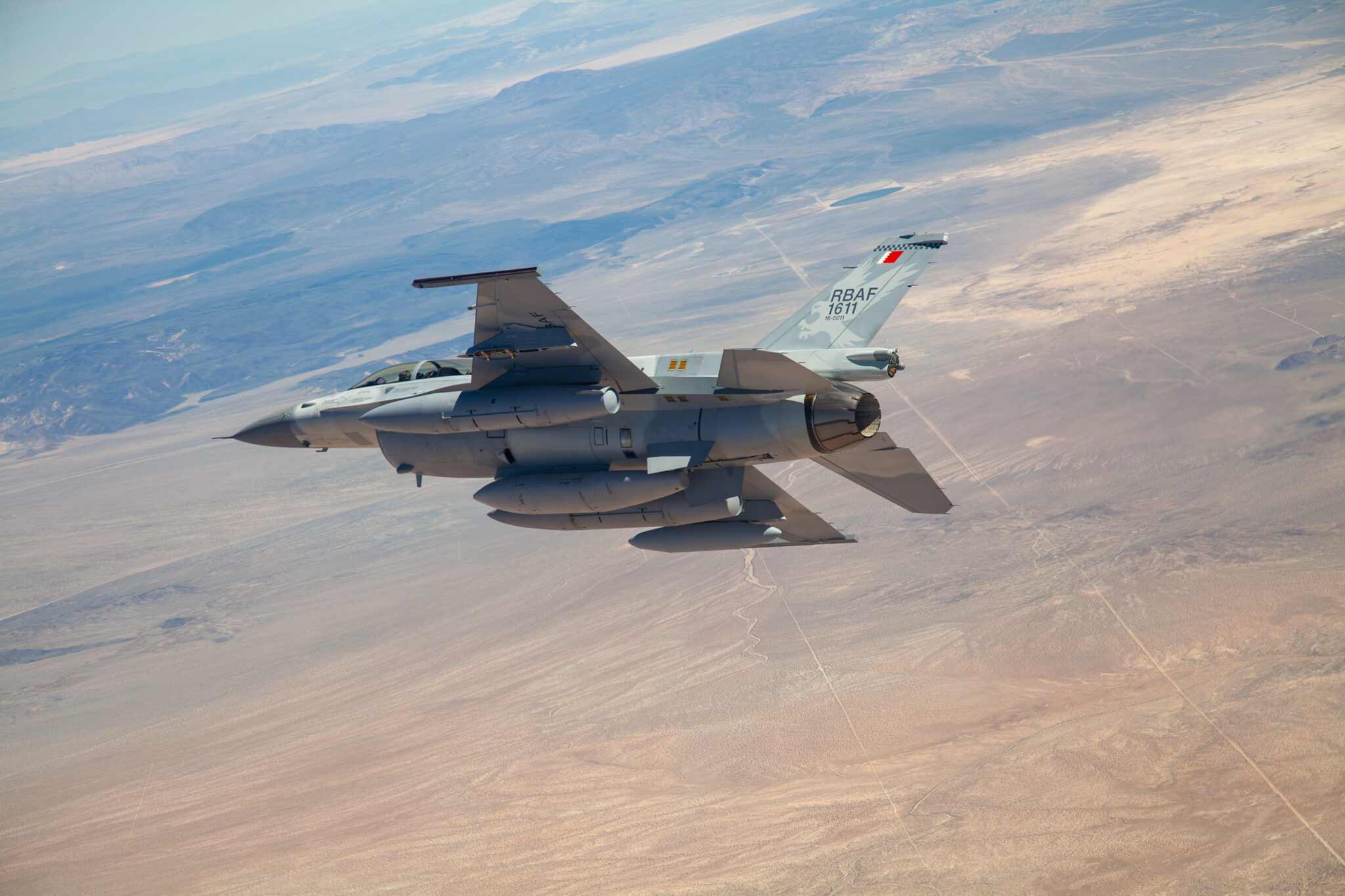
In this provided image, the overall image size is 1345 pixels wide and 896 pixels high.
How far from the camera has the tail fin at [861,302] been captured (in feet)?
68.1

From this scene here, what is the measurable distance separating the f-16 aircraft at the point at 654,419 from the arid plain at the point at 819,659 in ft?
119

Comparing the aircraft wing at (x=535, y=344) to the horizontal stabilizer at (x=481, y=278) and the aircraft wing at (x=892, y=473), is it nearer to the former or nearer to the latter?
the horizontal stabilizer at (x=481, y=278)

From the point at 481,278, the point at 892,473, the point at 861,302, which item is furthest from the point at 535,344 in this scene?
the point at 892,473

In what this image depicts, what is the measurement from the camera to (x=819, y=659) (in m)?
69.4

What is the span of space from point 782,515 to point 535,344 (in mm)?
6963

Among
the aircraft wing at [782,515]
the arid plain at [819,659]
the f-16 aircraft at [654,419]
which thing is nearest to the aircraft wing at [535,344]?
the f-16 aircraft at [654,419]

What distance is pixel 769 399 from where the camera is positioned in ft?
60.3

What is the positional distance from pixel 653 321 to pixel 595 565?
86841mm

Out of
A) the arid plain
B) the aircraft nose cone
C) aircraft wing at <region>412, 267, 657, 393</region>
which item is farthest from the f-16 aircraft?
the arid plain

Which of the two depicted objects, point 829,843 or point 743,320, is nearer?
point 829,843

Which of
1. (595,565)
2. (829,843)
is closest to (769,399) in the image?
(829,843)

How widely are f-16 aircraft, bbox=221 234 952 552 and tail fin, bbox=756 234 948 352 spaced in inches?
1.5

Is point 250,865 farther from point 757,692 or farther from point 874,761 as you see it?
point 874,761

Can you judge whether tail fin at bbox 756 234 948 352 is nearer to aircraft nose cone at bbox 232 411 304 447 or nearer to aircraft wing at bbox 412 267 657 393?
aircraft wing at bbox 412 267 657 393
